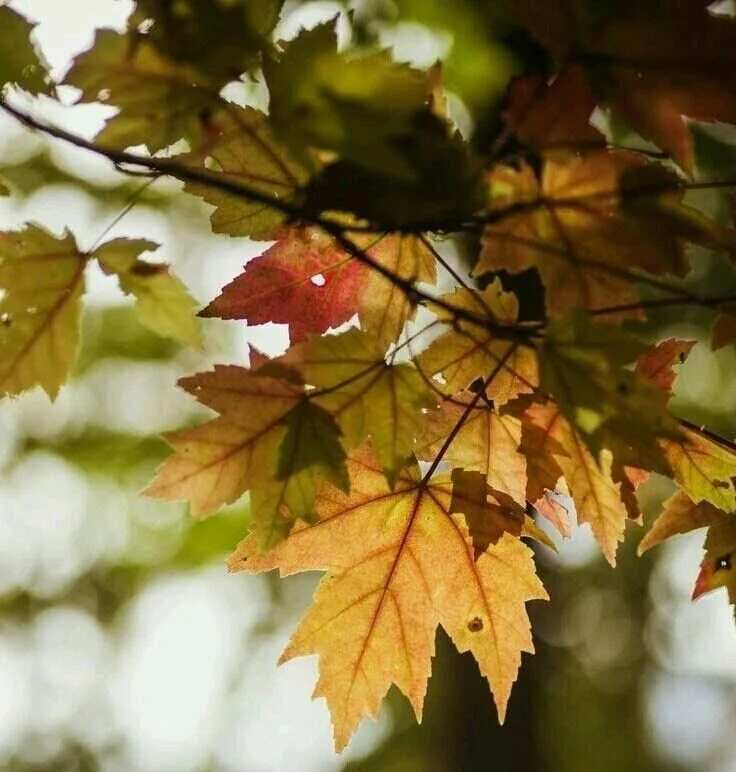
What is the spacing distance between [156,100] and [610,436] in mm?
524

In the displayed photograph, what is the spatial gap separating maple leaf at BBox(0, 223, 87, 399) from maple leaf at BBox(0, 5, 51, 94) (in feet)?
0.50

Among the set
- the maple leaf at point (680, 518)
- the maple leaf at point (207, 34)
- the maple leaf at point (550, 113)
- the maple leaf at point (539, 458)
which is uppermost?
the maple leaf at point (207, 34)

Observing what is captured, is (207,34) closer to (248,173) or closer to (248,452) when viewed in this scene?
(248,173)

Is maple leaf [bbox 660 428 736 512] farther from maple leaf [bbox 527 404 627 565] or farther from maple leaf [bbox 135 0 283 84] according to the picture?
maple leaf [bbox 135 0 283 84]

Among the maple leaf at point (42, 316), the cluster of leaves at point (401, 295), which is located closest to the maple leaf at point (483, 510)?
the cluster of leaves at point (401, 295)

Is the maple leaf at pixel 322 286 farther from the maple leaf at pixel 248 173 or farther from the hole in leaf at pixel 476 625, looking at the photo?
the hole in leaf at pixel 476 625

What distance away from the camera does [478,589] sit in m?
1.14

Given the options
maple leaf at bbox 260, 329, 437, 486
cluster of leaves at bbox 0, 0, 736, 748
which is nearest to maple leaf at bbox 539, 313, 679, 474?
cluster of leaves at bbox 0, 0, 736, 748

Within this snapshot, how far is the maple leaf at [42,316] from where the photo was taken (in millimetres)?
900

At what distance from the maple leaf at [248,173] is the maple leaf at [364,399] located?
140 millimetres

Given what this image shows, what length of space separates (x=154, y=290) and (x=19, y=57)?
26cm

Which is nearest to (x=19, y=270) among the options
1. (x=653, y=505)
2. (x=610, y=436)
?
(x=610, y=436)

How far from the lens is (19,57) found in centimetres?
85

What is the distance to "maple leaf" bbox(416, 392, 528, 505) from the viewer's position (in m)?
1.09
